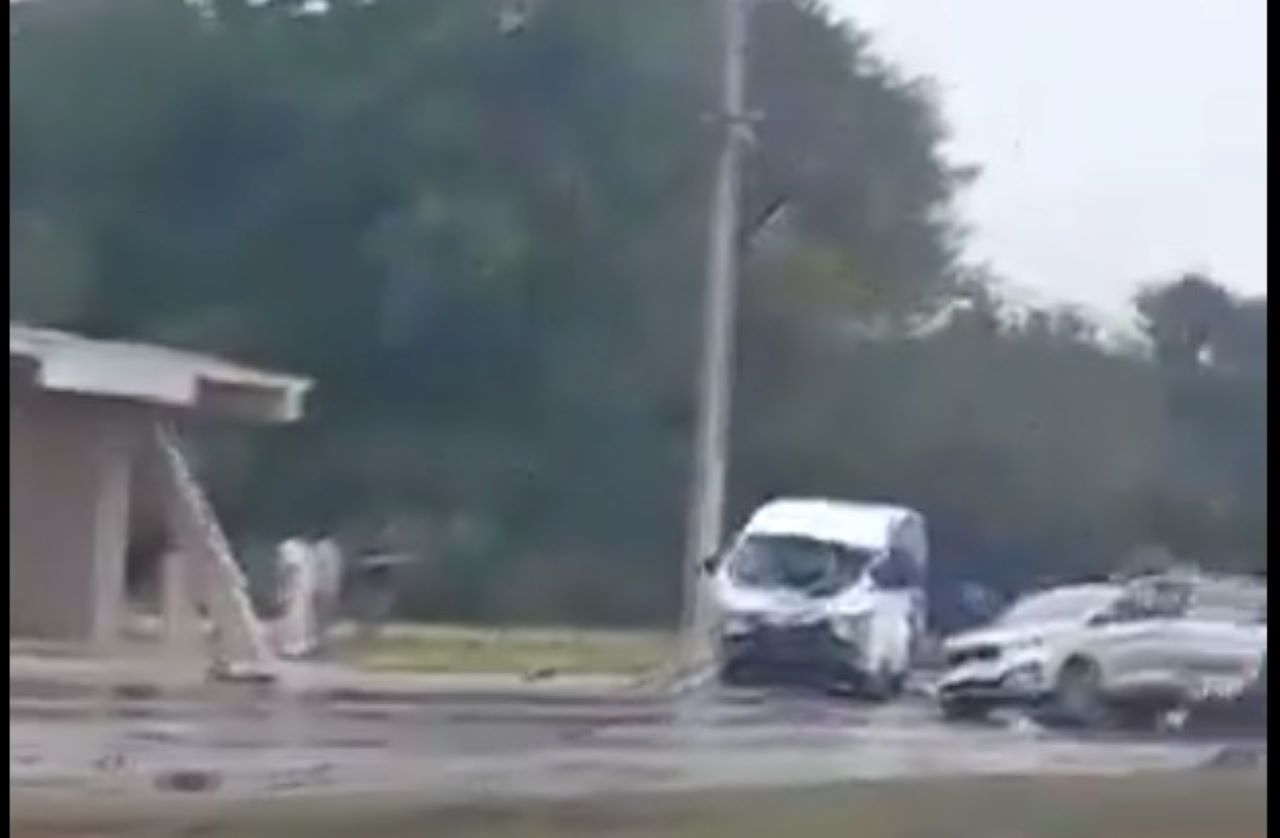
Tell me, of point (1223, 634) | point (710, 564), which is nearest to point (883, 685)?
point (710, 564)

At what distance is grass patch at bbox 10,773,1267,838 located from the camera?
11.3ft

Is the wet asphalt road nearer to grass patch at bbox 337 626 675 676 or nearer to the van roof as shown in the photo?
grass patch at bbox 337 626 675 676

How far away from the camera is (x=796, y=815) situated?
142 inches

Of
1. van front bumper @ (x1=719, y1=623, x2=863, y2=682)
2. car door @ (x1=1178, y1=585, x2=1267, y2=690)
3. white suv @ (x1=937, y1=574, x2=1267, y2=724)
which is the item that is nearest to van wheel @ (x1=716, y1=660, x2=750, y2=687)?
van front bumper @ (x1=719, y1=623, x2=863, y2=682)

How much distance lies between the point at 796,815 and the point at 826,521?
0.40 meters

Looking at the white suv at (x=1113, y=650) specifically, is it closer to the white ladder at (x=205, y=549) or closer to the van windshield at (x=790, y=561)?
the van windshield at (x=790, y=561)

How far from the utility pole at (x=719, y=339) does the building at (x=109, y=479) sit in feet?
1.74

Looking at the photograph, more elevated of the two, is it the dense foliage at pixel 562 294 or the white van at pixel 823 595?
the dense foliage at pixel 562 294

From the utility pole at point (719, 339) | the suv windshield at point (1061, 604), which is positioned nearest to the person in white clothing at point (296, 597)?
the utility pole at point (719, 339)

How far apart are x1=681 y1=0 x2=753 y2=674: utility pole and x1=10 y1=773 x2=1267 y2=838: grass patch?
207 millimetres

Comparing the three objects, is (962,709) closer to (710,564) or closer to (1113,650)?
(1113,650)

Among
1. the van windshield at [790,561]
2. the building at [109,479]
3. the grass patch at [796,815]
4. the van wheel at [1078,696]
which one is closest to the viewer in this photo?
the building at [109,479]

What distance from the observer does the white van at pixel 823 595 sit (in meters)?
3.54

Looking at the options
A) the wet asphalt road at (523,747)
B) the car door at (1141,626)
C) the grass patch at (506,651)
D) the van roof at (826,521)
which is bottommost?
the wet asphalt road at (523,747)
